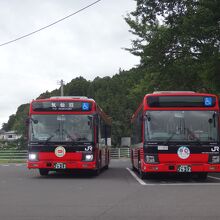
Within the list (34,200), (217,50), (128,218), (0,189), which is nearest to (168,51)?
(217,50)

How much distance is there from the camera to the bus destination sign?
67.1 ft

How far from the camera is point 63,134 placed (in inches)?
795

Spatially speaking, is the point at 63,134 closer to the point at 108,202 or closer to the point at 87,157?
the point at 87,157

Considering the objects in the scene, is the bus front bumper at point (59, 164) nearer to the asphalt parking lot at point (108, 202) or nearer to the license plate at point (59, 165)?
the license plate at point (59, 165)

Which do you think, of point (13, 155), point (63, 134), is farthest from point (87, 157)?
point (13, 155)

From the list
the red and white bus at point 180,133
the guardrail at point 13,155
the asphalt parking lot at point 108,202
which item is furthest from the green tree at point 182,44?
the guardrail at point 13,155

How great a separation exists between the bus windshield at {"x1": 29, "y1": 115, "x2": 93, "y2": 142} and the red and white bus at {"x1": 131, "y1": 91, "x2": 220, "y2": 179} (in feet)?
8.06

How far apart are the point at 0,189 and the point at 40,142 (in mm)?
4244

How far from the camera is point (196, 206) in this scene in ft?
37.3

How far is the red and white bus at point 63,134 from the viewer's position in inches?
786

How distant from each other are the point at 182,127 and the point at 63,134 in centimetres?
449

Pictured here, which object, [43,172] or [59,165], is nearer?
[59,165]

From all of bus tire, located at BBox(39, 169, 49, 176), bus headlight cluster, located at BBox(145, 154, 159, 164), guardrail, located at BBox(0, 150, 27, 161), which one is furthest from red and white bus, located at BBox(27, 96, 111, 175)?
guardrail, located at BBox(0, 150, 27, 161)

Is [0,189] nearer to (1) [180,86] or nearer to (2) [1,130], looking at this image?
(1) [180,86]
